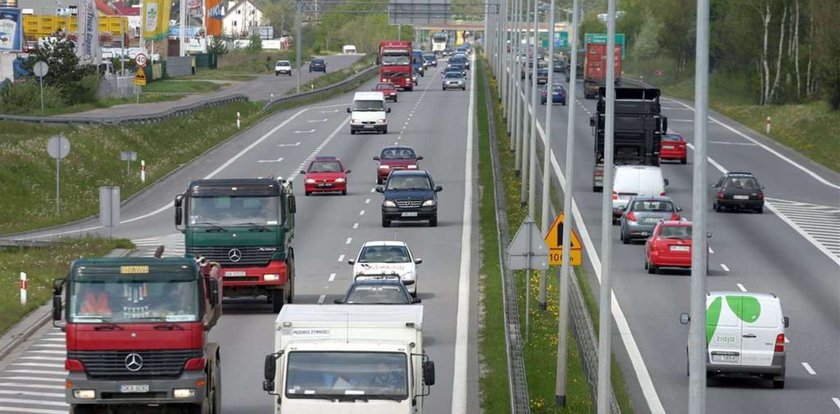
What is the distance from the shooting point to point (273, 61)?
17775 centimetres

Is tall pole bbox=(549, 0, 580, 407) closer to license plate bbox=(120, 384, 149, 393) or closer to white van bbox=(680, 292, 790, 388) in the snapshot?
white van bbox=(680, 292, 790, 388)

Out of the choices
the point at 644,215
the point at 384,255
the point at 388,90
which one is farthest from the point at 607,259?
the point at 388,90

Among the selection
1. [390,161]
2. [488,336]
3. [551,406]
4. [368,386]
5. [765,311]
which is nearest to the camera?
[368,386]

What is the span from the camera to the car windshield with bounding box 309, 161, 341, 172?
6315cm

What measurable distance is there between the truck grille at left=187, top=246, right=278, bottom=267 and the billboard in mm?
79786

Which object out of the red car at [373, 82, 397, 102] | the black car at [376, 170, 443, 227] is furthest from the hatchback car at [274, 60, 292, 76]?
the black car at [376, 170, 443, 227]

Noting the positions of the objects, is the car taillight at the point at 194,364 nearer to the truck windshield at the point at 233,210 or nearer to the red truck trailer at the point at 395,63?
the truck windshield at the point at 233,210

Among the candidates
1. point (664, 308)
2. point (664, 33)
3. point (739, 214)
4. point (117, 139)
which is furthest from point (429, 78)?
point (664, 308)

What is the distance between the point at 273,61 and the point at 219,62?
19.3 ft

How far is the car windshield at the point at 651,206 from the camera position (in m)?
50.9

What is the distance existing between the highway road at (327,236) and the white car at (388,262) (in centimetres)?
91

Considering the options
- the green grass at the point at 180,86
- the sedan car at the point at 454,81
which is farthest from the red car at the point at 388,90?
the green grass at the point at 180,86

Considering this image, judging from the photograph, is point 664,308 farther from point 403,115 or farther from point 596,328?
point 403,115

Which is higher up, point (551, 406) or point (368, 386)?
point (368, 386)
